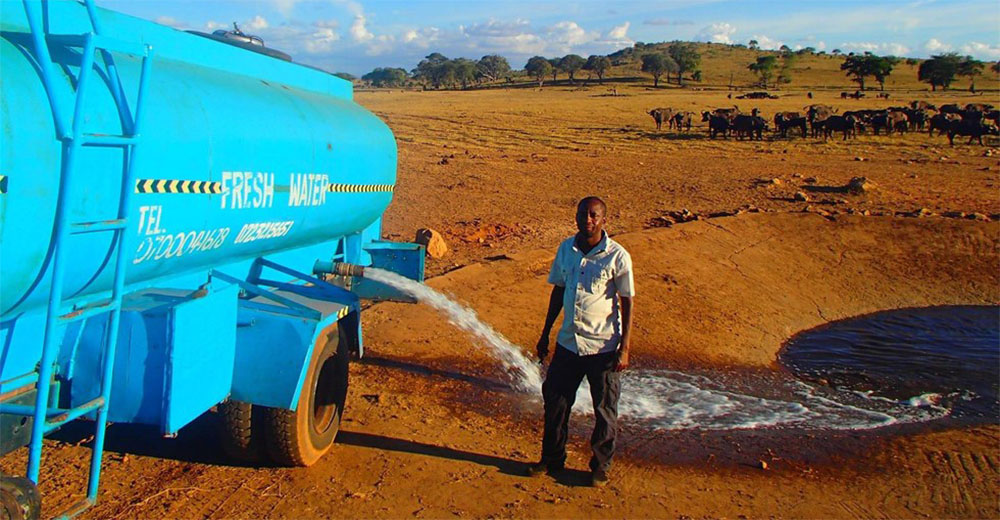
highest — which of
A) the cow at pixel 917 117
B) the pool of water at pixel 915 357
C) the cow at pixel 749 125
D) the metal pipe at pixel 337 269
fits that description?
the cow at pixel 917 117

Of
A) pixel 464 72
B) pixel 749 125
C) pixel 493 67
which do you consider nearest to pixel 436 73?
pixel 464 72

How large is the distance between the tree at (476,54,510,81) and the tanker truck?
8112cm

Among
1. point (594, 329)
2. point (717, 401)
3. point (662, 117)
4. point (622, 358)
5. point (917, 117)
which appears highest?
point (917, 117)

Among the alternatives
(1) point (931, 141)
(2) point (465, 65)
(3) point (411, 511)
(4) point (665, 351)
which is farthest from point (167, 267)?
(2) point (465, 65)

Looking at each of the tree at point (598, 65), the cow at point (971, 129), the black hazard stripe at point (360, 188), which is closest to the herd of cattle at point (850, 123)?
A: the cow at point (971, 129)

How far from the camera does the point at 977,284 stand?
11.5 meters

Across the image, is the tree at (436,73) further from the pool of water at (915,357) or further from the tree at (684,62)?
the pool of water at (915,357)

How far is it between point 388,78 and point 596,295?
9316cm

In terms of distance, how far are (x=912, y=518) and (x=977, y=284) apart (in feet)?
27.1

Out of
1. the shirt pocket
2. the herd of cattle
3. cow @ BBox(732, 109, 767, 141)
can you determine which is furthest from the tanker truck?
the herd of cattle

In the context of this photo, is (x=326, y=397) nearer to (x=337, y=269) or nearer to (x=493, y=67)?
(x=337, y=269)

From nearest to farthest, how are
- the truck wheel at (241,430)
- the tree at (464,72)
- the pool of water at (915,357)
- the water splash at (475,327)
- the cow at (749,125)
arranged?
the truck wheel at (241,430)
the water splash at (475,327)
the pool of water at (915,357)
the cow at (749,125)
the tree at (464,72)

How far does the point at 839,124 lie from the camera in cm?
2738

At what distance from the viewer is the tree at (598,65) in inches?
2889
